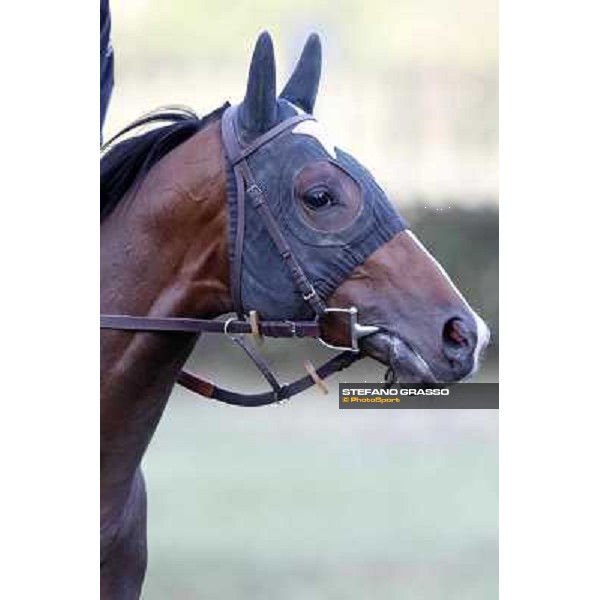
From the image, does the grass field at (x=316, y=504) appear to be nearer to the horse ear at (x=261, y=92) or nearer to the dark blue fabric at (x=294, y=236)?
the dark blue fabric at (x=294, y=236)

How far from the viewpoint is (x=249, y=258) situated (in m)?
2.61

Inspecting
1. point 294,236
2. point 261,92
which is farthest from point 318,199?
point 261,92

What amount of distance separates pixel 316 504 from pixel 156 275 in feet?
2.94

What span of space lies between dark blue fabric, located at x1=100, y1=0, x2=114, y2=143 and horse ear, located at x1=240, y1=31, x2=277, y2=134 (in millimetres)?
335

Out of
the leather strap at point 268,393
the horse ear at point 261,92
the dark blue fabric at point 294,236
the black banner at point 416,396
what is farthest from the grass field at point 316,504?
the horse ear at point 261,92

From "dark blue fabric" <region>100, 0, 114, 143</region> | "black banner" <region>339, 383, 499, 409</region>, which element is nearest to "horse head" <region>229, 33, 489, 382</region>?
"dark blue fabric" <region>100, 0, 114, 143</region>

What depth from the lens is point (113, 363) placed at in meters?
2.67

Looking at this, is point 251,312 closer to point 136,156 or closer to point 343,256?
point 343,256

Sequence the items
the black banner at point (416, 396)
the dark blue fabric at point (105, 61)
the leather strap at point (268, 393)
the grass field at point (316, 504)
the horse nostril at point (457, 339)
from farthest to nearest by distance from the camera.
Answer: the grass field at point (316, 504) < the black banner at point (416, 396) < the dark blue fabric at point (105, 61) < the leather strap at point (268, 393) < the horse nostril at point (457, 339)

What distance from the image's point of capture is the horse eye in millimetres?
2588

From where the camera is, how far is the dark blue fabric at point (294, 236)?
102 inches

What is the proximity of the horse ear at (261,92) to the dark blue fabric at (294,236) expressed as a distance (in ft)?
0.14
